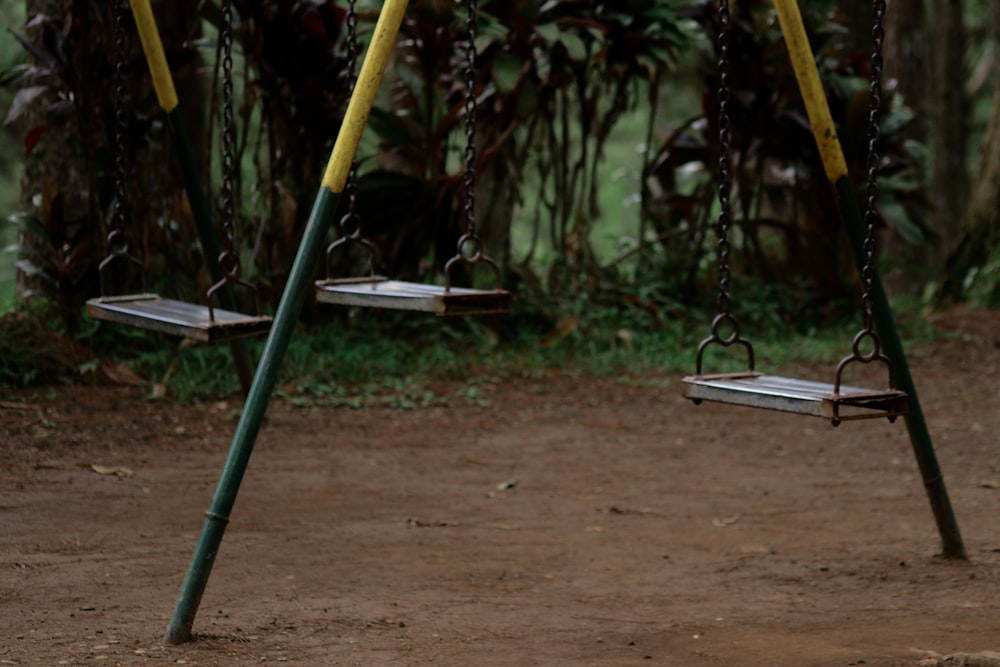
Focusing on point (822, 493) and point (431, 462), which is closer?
point (822, 493)

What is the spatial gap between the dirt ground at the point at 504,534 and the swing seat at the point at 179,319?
751 millimetres

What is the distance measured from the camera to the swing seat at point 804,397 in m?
3.10

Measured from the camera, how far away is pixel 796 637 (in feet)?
10.9

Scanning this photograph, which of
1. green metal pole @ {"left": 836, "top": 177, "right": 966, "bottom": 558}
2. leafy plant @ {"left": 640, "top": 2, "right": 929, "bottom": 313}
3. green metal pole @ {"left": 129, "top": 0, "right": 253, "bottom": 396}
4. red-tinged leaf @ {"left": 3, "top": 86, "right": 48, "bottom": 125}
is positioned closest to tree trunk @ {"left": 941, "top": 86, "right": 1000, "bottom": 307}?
leafy plant @ {"left": 640, "top": 2, "right": 929, "bottom": 313}

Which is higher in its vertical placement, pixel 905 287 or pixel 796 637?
pixel 905 287

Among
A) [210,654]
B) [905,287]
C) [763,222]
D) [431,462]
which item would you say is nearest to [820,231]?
[763,222]

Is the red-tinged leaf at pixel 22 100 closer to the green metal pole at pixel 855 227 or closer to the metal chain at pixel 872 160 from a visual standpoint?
the green metal pole at pixel 855 227

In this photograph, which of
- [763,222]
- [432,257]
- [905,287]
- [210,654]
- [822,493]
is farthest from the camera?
[905,287]

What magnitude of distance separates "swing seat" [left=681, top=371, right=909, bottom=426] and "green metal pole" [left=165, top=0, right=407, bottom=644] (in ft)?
3.63

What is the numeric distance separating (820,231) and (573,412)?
319 cm

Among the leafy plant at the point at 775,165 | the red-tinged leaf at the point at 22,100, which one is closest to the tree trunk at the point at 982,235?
the leafy plant at the point at 775,165

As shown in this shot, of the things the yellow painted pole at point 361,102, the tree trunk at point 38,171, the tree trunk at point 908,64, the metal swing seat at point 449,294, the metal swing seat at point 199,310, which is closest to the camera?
the yellow painted pole at point 361,102

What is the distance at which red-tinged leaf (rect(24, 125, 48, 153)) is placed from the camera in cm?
641

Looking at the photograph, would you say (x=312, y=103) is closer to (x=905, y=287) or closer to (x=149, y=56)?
(x=149, y=56)
